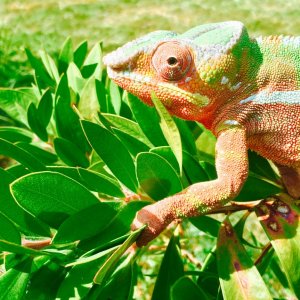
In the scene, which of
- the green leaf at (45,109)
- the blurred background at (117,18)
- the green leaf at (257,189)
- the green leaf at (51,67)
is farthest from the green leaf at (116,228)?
the blurred background at (117,18)

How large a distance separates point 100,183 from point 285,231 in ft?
1.11

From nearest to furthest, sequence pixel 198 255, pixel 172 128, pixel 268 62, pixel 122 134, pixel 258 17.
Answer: pixel 172 128
pixel 122 134
pixel 268 62
pixel 198 255
pixel 258 17

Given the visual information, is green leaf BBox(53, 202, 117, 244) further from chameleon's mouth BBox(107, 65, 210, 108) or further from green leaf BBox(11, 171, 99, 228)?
chameleon's mouth BBox(107, 65, 210, 108)

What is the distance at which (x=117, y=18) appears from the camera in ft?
17.9

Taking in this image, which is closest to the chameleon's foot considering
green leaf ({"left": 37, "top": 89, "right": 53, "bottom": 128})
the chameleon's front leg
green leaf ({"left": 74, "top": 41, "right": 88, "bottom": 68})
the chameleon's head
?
the chameleon's front leg

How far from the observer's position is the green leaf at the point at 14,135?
1179 millimetres

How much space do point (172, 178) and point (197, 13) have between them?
4672 mm

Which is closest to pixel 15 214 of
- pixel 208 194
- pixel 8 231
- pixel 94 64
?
pixel 8 231

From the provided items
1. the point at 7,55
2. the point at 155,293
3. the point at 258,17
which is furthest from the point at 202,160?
the point at 258,17

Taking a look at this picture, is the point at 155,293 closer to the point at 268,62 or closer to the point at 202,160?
the point at 202,160

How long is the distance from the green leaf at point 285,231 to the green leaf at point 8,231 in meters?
0.43

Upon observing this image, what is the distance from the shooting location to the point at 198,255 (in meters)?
2.21

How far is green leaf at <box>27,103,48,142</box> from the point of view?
3.65 ft

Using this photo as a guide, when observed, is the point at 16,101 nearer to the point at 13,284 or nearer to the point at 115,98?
the point at 115,98
